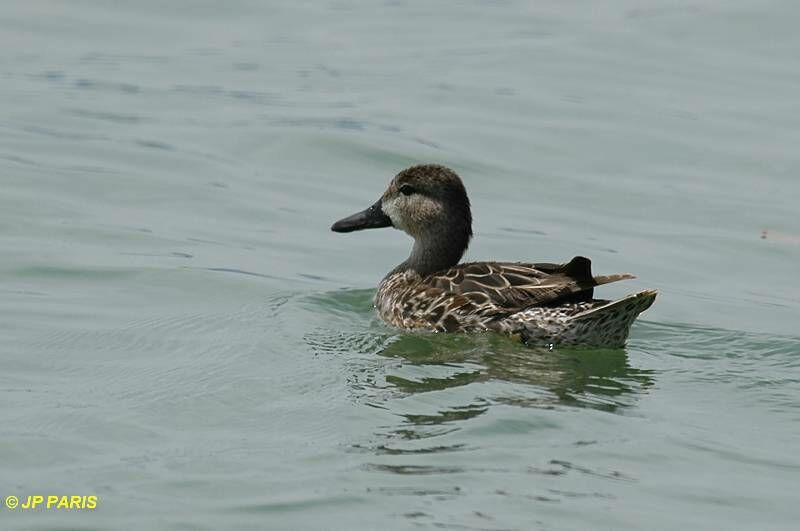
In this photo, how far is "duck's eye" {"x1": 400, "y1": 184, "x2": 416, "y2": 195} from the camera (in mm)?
12625

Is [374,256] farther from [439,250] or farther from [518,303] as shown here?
[518,303]

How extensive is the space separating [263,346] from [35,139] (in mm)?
7510

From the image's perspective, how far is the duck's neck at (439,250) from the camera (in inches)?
494

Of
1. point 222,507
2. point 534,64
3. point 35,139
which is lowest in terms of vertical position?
point 222,507

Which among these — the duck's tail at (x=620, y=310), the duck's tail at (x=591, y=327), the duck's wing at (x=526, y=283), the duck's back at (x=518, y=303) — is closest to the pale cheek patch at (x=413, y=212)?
the duck's back at (x=518, y=303)

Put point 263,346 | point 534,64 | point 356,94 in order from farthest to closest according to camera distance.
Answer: point 534,64, point 356,94, point 263,346

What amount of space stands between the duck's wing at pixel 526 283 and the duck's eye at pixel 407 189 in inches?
40.1

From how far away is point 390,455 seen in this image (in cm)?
881

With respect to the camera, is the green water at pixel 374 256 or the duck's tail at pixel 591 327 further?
the duck's tail at pixel 591 327

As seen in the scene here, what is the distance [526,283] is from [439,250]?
142 cm

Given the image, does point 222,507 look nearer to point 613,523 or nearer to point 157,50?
point 613,523

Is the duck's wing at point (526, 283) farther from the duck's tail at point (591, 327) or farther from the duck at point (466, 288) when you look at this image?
the duck's tail at point (591, 327)

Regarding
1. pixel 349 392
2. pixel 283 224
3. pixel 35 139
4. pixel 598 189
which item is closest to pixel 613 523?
pixel 349 392

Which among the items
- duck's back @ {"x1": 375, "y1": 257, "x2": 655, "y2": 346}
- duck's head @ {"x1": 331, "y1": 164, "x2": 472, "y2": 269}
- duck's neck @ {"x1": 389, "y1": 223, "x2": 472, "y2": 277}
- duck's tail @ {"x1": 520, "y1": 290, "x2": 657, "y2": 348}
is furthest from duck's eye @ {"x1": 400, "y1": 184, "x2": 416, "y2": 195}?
duck's tail @ {"x1": 520, "y1": 290, "x2": 657, "y2": 348}
